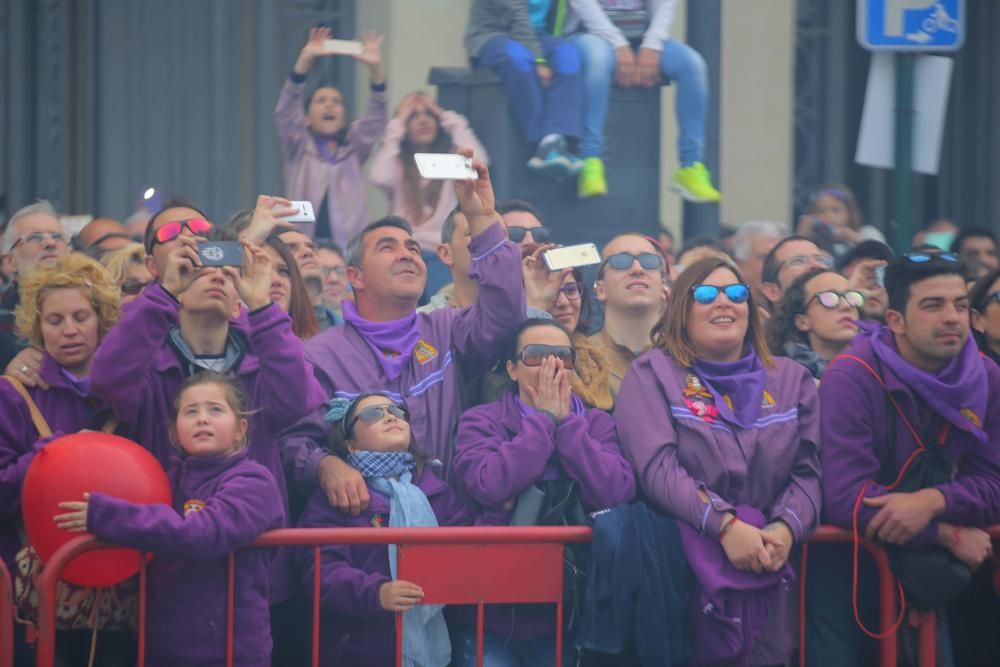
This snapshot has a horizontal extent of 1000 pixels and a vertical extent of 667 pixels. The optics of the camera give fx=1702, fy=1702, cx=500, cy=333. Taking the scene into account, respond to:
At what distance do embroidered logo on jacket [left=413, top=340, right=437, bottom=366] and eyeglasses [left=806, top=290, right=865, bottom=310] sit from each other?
1.66 metres

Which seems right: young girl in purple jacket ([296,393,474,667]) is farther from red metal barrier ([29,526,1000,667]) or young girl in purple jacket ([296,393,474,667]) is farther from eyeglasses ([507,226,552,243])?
eyeglasses ([507,226,552,243])

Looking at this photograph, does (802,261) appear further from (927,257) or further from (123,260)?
(123,260)

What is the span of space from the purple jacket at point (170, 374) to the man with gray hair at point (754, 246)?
3610 mm

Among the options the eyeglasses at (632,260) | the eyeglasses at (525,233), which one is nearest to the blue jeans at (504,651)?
the eyeglasses at (632,260)

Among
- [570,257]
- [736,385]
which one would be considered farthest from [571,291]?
[736,385]

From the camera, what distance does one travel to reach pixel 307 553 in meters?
5.82

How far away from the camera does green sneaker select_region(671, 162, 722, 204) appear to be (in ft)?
30.4

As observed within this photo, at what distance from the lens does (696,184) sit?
9.28 metres

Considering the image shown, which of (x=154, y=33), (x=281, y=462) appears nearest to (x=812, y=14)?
(x=154, y=33)

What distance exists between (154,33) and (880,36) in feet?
17.8

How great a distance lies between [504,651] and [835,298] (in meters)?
2.14

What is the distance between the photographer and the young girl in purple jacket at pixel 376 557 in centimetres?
573

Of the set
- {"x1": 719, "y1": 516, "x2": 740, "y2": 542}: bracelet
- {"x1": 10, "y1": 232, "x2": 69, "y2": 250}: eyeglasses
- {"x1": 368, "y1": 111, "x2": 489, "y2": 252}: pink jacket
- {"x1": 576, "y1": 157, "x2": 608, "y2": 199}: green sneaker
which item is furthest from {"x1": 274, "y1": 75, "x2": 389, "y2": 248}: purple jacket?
{"x1": 719, "y1": 516, "x2": 740, "y2": 542}: bracelet

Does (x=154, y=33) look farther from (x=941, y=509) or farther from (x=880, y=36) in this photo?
(x=941, y=509)
